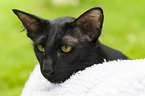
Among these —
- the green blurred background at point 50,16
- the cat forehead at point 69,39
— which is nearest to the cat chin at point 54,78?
the cat forehead at point 69,39

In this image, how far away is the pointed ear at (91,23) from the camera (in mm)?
1752

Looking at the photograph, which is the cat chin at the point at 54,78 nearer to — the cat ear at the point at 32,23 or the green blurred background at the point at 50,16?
the cat ear at the point at 32,23

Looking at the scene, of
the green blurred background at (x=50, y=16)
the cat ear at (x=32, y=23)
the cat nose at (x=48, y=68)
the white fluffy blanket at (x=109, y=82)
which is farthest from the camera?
the green blurred background at (x=50, y=16)

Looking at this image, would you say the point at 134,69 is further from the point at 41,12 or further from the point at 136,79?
the point at 41,12

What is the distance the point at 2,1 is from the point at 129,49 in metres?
4.63

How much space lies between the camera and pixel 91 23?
1.83m

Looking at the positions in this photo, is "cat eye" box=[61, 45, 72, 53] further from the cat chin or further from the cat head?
the cat chin

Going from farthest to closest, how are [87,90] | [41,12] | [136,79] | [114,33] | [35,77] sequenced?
[41,12]
[114,33]
[35,77]
[87,90]
[136,79]

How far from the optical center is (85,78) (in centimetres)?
140

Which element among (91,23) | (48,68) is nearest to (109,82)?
(48,68)

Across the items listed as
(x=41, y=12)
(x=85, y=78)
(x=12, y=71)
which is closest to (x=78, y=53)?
(x=85, y=78)

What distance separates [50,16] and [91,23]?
4209 millimetres

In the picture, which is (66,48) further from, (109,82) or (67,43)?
(109,82)

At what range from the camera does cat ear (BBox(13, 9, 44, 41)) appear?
1.89 metres
